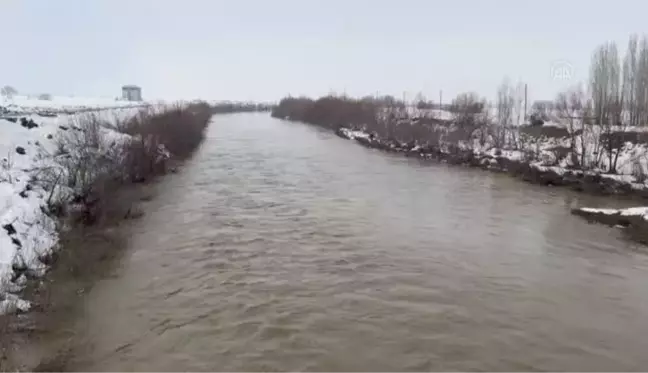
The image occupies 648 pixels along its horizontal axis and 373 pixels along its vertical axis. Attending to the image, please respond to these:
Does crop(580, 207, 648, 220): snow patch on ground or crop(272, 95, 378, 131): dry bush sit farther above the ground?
crop(272, 95, 378, 131): dry bush

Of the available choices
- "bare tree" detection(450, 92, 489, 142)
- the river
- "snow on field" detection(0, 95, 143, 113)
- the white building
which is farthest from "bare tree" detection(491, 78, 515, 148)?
the white building

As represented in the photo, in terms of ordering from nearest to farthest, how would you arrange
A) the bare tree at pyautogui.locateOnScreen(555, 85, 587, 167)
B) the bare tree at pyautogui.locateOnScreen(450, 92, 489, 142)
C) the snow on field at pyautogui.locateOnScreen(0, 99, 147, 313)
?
the snow on field at pyautogui.locateOnScreen(0, 99, 147, 313) → the bare tree at pyautogui.locateOnScreen(555, 85, 587, 167) → the bare tree at pyautogui.locateOnScreen(450, 92, 489, 142)

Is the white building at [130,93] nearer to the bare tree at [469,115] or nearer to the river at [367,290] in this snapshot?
the bare tree at [469,115]

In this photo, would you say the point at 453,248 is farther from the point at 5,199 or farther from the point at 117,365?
the point at 5,199

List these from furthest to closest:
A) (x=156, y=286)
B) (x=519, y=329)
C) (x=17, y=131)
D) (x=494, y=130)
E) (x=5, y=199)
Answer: (x=494, y=130)
(x=17, y=131)
(x=5, y=199)
(x=156, y=286)
(x=519, y=329)

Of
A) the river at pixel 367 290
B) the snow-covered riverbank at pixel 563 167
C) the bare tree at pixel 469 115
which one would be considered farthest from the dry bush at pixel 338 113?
the river at pixel 367 290

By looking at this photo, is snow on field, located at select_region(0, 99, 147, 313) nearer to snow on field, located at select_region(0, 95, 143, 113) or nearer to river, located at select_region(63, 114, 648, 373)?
river, located at select_region(63, 114, 648, 373)

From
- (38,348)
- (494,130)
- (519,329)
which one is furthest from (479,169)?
(38,348)
